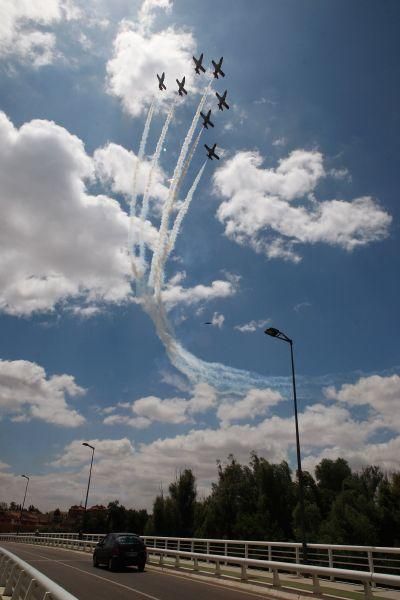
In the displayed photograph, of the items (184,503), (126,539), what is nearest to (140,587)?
(126,539)

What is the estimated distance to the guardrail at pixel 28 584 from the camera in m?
5.13

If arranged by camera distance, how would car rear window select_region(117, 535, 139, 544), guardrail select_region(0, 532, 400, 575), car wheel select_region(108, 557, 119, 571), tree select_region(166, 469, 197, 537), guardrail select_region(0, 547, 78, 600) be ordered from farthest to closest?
tree select_region(166, 469, 197, 537) < car rear window select_region(117, 535, 139, 544) < car wheel select_region(108, 557, 119, 571) < guardrail select_region(0, 532, 400, 575) < guardrail select_region(0, 547, 78, 600)

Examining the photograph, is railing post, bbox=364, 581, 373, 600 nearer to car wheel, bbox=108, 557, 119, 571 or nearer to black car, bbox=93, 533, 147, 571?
black car, bbox=93, 533, 147, 571

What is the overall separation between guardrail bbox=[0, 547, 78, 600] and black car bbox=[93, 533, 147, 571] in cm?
704

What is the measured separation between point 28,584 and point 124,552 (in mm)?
11776

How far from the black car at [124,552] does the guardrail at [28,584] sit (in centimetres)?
704

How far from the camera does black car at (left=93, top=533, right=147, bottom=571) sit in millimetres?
18922

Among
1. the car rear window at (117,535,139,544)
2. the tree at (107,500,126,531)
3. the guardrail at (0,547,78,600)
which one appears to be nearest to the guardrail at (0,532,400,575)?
the car rear window at (117,535,139,544)

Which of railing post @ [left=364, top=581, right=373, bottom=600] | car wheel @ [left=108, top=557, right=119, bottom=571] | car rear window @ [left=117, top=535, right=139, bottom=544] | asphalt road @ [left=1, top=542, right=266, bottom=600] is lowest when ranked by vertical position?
asphalt road @ [left=1, top=542, right=266, bottom=600]

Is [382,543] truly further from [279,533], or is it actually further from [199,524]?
[199,524]

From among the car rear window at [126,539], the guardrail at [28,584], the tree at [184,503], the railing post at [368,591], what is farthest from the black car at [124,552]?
the tree at [184,503]

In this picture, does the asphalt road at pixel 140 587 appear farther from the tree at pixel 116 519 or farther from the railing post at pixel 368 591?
the tree at pixel 116 519

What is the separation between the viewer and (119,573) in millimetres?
18078

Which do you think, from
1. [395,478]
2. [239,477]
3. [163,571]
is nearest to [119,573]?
[163,571]
